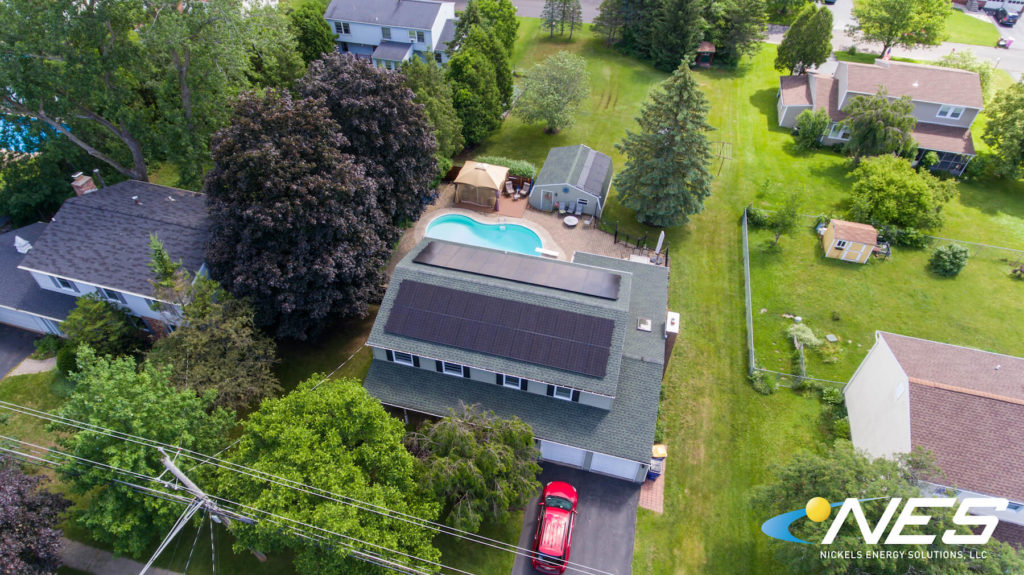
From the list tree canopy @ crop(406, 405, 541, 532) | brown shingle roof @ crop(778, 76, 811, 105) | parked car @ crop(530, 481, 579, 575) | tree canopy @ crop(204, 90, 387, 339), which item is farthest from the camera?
brown shingle roof @ crop(778, 76, 811, 105)

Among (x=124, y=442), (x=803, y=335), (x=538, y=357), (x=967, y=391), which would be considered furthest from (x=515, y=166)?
(x=124, y=442)

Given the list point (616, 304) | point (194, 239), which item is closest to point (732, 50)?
point (616, 304)

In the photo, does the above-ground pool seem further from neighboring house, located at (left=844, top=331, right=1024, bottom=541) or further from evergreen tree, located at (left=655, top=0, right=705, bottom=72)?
evergreen tree, located at (left=655, top=0, right=705, bottom=72)

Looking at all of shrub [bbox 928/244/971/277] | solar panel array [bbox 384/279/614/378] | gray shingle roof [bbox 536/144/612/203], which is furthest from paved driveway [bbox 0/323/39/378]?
shrub [bbox 928/244/971/277]

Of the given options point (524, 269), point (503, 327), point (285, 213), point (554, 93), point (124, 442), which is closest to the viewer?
point (124, 442)

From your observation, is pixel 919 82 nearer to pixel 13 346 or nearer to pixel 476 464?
pixel 476 464
